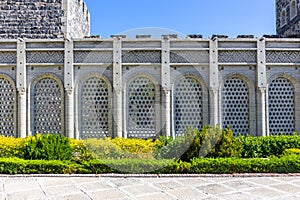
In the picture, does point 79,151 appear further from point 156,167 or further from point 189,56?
point 189,56

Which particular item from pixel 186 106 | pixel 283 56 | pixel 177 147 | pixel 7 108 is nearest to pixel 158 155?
pixel 177 147

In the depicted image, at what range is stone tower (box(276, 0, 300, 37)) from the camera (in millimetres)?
17033

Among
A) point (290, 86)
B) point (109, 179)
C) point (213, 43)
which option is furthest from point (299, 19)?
point (109, 179)

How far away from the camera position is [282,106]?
13047 millimetres

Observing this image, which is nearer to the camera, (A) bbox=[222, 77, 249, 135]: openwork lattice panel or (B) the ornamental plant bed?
(B) the ornamental plant bed

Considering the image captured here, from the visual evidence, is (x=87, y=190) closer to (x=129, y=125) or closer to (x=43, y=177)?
(x=43, y=177)

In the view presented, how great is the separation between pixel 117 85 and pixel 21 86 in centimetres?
435

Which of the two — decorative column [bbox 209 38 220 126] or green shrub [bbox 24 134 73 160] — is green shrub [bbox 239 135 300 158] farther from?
green shrub [bbox 24 134 73 160]

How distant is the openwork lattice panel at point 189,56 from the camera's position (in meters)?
12.8

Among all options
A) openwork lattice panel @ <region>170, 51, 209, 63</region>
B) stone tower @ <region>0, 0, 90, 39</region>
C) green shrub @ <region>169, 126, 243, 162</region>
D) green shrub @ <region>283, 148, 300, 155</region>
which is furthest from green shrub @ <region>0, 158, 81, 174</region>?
stone tower @ <region>0, 0, 90, 39</region>

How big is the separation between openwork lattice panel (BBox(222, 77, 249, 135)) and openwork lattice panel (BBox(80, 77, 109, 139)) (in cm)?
556

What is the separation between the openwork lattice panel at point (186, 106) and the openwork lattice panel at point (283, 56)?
3732 millimetres

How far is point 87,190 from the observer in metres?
6.86

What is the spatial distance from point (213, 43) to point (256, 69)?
93.3 inches
